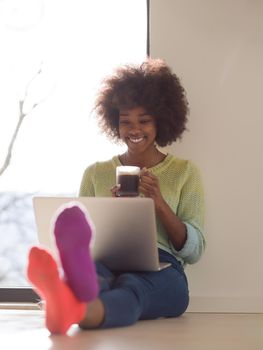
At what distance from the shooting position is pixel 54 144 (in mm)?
2871

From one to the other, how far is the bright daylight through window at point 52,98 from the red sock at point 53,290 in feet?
3.86

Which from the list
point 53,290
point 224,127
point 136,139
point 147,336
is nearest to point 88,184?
point 136,139

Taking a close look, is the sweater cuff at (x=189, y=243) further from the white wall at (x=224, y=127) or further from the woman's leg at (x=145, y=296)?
the white wall at (x=224, y=127)

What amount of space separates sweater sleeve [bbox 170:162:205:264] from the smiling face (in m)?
0.19

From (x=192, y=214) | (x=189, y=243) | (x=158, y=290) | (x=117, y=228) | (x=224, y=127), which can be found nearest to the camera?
(x=117, y=228)

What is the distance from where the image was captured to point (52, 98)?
288 centimetres

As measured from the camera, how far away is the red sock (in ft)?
5.47

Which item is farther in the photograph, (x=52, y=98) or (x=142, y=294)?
(x=52, y=98)

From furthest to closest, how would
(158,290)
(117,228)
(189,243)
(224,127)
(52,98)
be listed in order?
(52,98), (224,127), (189,243), (158,290), (117,228)

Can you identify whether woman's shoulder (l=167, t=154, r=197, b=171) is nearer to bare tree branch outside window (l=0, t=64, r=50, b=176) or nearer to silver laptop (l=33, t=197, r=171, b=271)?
silver laptop (l=33, t=197, r=171, b=271)

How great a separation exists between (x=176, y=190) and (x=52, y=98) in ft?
2.33

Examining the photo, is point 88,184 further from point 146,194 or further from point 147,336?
point 147,336

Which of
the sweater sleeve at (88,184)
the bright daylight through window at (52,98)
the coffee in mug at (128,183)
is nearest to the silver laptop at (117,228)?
the coffee in mug at (128,183)

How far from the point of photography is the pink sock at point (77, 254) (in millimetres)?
1678
